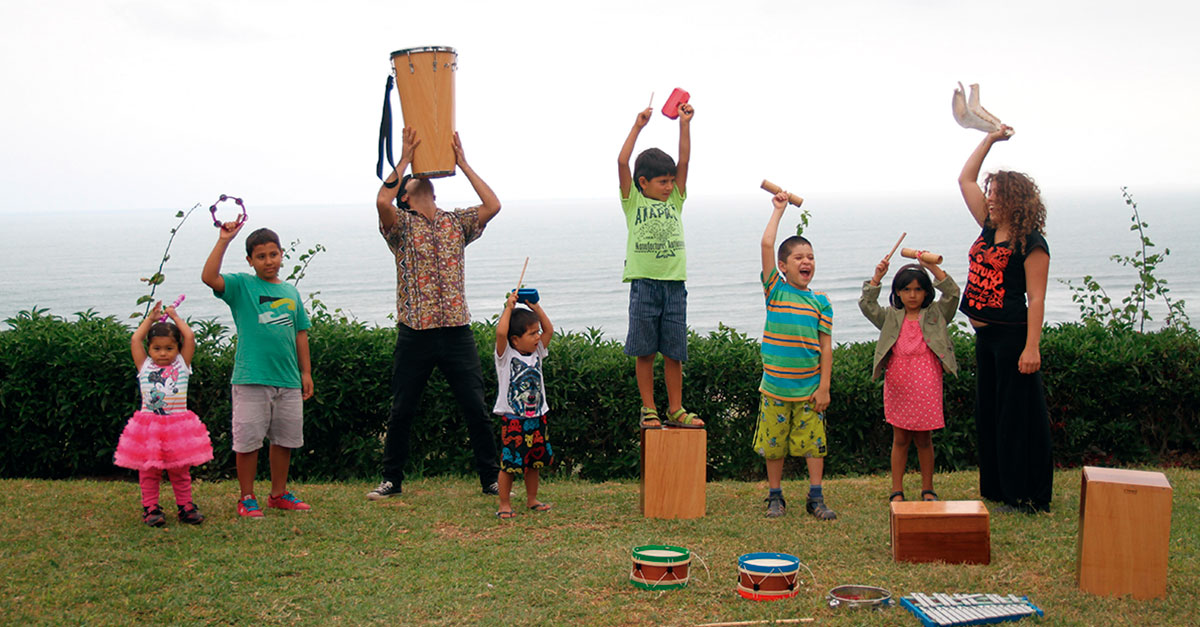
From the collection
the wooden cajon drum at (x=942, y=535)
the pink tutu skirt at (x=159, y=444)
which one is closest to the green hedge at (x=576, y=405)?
the pink tutu skirt at (x=159, y=444)

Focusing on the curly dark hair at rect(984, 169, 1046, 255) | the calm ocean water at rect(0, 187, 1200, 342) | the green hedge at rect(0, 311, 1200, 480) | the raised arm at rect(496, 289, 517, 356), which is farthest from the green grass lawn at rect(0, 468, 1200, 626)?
the calm ocean water at rect(0, 187, 1200, 342)

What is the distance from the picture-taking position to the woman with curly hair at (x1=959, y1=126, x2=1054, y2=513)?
19.5ft

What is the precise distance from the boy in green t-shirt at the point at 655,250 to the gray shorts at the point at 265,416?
7.03 feet

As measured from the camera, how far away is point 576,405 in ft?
25.0

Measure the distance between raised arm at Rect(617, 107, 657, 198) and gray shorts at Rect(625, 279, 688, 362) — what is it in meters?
0.63

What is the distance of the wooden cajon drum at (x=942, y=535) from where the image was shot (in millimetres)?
5004

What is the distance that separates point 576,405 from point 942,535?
3246mm

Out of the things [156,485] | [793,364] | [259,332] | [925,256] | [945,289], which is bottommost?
[156,485]

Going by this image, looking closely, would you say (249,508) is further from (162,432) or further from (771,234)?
(771,234)

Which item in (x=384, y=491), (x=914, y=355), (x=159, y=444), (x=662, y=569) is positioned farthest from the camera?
(x=384, y=491)

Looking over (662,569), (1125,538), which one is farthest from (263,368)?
(1125,538)

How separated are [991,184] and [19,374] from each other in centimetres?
688

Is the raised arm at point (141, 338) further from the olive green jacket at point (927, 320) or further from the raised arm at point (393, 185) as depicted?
the olive green jacket at point (927, 320)

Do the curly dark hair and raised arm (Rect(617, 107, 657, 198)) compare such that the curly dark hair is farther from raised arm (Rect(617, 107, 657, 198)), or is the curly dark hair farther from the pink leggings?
the pink leggings
